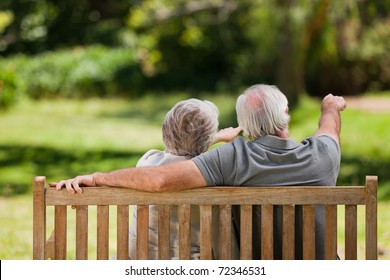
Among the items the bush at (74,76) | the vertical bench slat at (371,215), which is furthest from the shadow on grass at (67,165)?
the bush at (74,76)

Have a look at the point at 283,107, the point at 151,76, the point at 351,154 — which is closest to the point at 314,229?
the point at 283,107

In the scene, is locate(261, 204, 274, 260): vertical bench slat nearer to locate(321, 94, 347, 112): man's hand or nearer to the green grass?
locate(321, 94, 347, 112): man's hand

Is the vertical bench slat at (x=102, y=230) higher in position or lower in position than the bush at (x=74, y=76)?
lower

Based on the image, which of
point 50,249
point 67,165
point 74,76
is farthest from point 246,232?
point 74,76

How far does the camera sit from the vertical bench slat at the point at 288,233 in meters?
3.21

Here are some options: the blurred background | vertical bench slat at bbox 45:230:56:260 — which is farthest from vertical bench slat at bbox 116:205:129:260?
the blurred background

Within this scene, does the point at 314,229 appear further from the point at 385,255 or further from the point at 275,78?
the point at 275,78

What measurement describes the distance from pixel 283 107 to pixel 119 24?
936 inches

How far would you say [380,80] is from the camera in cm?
2016

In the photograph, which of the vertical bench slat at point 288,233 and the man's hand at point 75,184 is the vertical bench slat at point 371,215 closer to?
the vertical bench slat at point 288,233

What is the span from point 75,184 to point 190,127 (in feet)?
1.52

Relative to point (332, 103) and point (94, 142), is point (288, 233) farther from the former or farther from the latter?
point (94, 142)

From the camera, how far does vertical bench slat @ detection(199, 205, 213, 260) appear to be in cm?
323

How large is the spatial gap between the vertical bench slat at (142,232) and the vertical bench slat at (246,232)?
1.12ft
